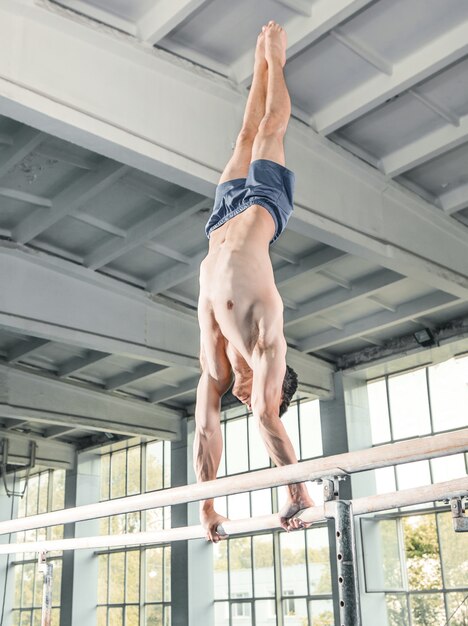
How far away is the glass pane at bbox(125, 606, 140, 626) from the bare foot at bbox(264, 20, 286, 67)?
15.0m

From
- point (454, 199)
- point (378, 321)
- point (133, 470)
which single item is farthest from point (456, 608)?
point (133, 470)

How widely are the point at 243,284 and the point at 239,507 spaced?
12.1 meters

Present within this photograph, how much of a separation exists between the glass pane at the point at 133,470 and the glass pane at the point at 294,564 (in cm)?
459

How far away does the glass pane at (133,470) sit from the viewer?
1706cm

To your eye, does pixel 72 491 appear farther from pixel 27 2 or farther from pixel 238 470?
pixel 27 2

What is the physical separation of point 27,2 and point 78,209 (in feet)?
12.1

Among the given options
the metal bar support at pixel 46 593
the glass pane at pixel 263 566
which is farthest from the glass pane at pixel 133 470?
the metal bar support at pixel 46 593

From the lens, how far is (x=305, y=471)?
269 cm

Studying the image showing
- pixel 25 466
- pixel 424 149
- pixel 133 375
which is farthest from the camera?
pixel 25 466

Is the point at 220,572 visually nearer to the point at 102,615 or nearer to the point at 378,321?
the point at 102,615

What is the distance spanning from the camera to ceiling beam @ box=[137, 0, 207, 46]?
5648 millimetres

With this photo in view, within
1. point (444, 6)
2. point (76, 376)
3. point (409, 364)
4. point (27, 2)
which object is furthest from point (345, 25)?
point (76, 376)

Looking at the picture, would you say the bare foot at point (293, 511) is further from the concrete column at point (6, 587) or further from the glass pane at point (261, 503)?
the concrete column at point (6, 587)

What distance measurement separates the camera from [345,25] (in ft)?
19.9
